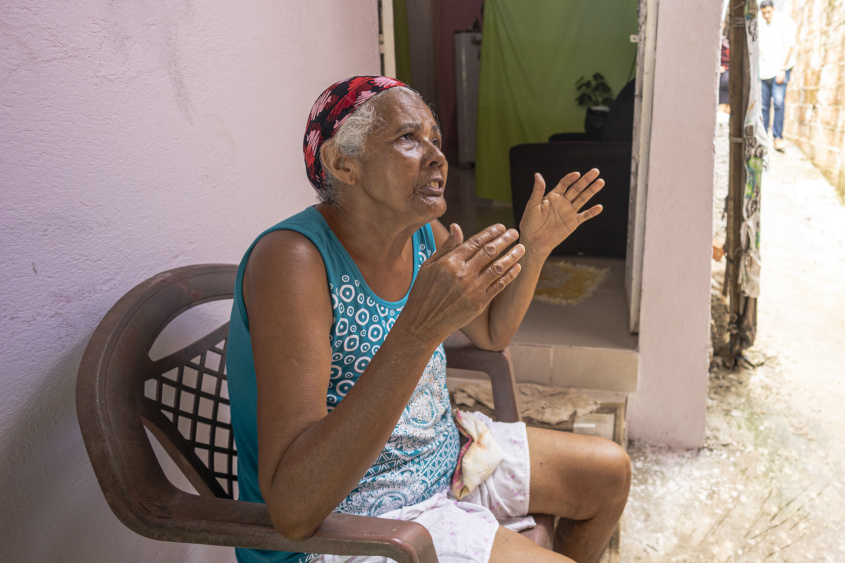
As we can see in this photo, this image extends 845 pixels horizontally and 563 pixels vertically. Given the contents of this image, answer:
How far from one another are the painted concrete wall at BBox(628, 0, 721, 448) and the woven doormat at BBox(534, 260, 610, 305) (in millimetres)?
807

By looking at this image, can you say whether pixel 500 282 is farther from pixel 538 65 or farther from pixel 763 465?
pixel 538 65

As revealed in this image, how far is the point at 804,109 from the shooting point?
8.51m

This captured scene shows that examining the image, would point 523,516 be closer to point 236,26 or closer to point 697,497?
point 697,497

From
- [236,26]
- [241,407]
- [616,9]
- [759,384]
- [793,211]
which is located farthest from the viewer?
[793,211]

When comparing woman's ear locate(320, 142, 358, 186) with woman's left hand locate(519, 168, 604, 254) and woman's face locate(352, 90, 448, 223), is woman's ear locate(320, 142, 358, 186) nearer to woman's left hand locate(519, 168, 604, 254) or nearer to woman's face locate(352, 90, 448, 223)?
woman's face locate(352, 90, 448, 223)

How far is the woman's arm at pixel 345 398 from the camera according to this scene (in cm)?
90

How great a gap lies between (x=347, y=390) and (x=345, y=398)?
0.28 m

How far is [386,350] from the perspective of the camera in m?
0.93

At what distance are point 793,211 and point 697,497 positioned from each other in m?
5.52

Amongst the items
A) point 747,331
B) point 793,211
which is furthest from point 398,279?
point 793,211

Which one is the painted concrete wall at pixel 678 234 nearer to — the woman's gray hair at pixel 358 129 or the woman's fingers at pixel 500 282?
the woman's gray hair at pixel 358 129

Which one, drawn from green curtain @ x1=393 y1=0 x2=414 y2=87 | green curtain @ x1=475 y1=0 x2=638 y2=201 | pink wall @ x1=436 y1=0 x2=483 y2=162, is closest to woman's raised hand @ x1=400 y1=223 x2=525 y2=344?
green curtain @ x1=475 y1=0 x2=638 y2=201

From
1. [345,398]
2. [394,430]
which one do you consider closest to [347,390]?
[394,430]

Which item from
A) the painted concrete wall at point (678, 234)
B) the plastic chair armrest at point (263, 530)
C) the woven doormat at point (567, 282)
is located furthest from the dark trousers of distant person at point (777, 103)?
the plastic chair armrest at point (263, 530)
